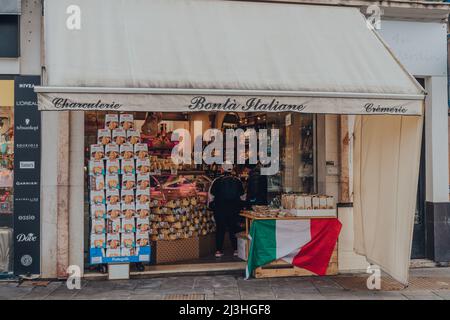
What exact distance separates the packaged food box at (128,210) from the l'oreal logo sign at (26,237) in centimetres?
142

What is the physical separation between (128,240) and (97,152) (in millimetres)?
1505

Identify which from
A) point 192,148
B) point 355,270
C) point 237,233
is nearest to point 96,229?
point 237,233

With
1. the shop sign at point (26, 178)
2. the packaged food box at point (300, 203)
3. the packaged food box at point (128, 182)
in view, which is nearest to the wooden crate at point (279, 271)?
the packaged food box at point (300, 203)

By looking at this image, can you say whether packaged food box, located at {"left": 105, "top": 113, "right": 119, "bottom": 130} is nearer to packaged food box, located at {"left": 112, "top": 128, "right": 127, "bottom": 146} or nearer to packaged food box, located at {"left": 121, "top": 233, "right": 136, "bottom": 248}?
packaged food box, located at {"left": 112, "top": 128, "right": 127, "bottom": 146}

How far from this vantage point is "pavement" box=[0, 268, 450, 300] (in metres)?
7.39

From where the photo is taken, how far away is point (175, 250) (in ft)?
30.5

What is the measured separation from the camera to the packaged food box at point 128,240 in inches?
331

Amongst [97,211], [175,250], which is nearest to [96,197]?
[97,211]

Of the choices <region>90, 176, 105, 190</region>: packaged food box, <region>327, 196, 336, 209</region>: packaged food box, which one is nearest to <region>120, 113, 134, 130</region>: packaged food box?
<region>90, 176, 105, 190</region>: packaged food box

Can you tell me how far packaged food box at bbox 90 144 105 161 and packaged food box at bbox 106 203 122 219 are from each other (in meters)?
0.79

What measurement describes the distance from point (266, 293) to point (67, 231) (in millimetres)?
3256
